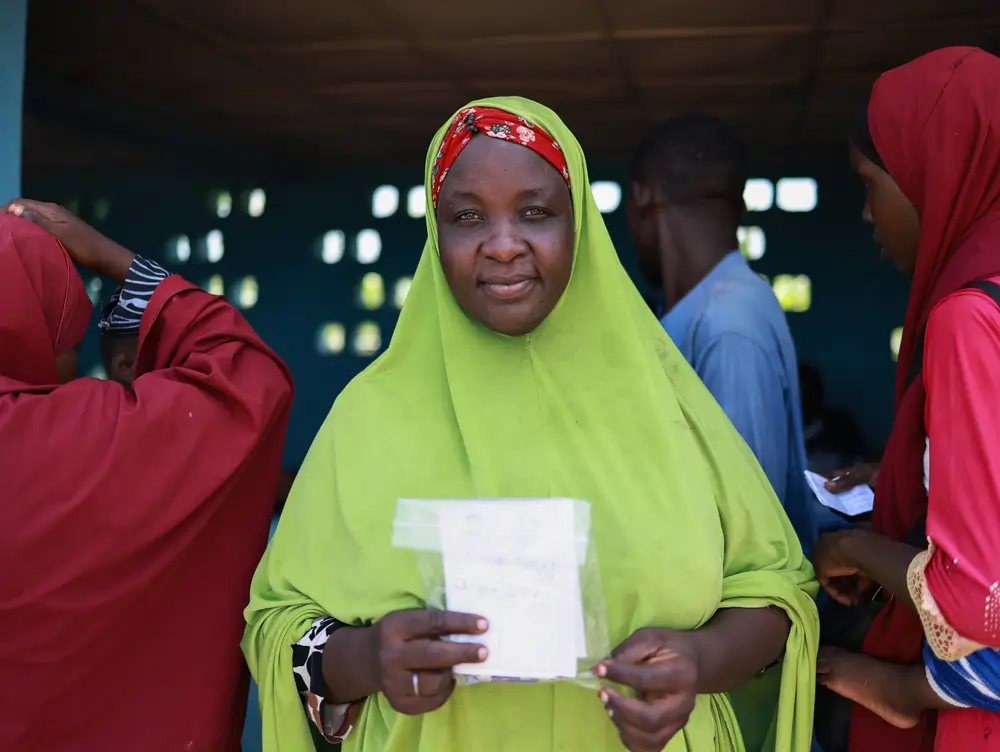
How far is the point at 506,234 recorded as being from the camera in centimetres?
180

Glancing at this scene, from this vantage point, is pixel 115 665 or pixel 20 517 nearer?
pixel 20 517

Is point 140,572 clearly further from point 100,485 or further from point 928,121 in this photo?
point 928,121

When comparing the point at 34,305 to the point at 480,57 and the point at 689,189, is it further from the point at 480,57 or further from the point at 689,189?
the point at 480,57

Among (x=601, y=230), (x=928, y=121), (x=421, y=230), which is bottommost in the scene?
(x=601, y=230)

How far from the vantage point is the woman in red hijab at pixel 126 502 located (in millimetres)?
1817

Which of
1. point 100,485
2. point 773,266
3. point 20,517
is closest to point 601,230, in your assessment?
point 100,485

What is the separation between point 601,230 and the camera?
192 centimetres

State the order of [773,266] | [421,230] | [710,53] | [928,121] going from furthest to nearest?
[421,230], [773,266], [710,53], [928,121]

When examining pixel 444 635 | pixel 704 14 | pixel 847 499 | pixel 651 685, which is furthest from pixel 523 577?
pixel 704 14

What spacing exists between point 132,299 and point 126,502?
517mm

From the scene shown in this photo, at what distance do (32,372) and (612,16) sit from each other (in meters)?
3.10

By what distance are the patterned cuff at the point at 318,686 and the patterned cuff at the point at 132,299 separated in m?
0.77

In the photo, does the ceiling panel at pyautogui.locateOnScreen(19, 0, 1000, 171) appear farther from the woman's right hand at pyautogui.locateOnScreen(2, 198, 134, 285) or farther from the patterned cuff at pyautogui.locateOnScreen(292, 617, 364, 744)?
the patterned cuff at pyautogui.locateOnScreen(292, 617, 364, 744)

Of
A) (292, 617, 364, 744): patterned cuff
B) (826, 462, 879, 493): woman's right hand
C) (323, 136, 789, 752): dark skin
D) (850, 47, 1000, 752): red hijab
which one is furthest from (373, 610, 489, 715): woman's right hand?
(826, 462, 879, 493): woman's right hand
